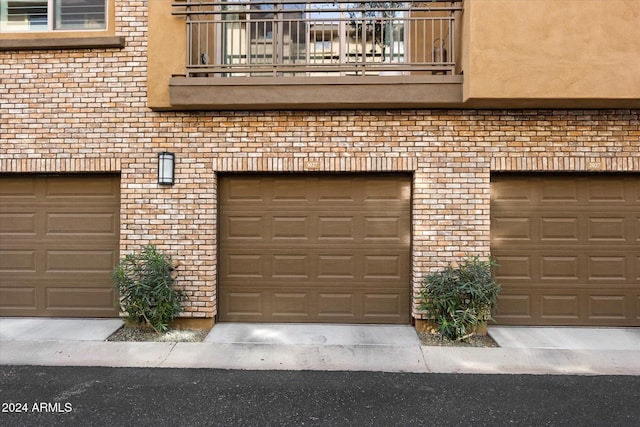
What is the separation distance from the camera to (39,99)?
5695 mm

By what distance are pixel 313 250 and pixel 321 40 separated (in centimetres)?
312

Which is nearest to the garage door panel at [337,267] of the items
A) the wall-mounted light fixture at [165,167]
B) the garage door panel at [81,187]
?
the wall-mounted light fixture at [165,167]

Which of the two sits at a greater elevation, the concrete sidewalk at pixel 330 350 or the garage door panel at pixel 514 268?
the garage door panel at pixel 514 268

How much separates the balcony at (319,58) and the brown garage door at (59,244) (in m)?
2.05

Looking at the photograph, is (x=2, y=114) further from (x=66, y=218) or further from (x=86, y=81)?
(x=66, y=218)

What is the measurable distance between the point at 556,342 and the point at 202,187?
5.03m

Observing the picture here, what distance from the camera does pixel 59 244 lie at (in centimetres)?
594

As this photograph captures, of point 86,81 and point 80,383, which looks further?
point 86,81

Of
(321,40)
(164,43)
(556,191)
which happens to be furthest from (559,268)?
(164,43)

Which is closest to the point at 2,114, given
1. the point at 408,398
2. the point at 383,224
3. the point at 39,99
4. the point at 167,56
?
the point at 39,99

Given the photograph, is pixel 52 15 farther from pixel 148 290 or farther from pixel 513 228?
pixel 513 228

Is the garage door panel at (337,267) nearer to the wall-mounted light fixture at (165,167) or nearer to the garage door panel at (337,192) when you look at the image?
the garage door panel at (337,192)

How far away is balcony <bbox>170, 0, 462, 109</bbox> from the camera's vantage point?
5309mm

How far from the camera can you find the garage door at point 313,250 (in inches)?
229
